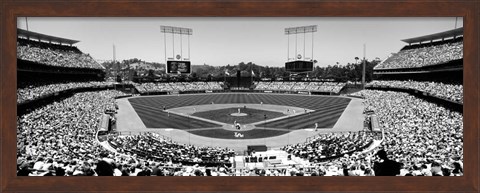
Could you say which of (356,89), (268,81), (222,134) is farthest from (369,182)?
(268,81)

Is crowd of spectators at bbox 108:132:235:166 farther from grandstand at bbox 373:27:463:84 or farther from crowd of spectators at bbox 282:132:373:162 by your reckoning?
grandstand at bbox 373:27:463:84

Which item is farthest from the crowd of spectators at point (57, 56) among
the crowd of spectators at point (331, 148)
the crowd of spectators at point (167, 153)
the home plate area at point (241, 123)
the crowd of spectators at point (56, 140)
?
the crowd of spectators at point (331, 148)

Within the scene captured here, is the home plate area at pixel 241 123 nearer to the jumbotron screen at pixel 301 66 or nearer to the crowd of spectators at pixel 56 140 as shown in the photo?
the crowd of spectators at pixel 56 140

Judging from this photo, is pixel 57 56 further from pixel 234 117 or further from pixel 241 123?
pixel 241 123

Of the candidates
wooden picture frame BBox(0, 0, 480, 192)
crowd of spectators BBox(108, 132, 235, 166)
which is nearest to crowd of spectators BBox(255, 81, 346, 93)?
crowd of spectators BBox(108, 132, 235, 166)

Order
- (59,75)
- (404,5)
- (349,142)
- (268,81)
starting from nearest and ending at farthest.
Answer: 1. (404,5)
2. (349,142)
3. (59,75)
4. (268,81)

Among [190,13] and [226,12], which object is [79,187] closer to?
[190,13]

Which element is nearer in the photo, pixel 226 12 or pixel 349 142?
pixel 226 12
